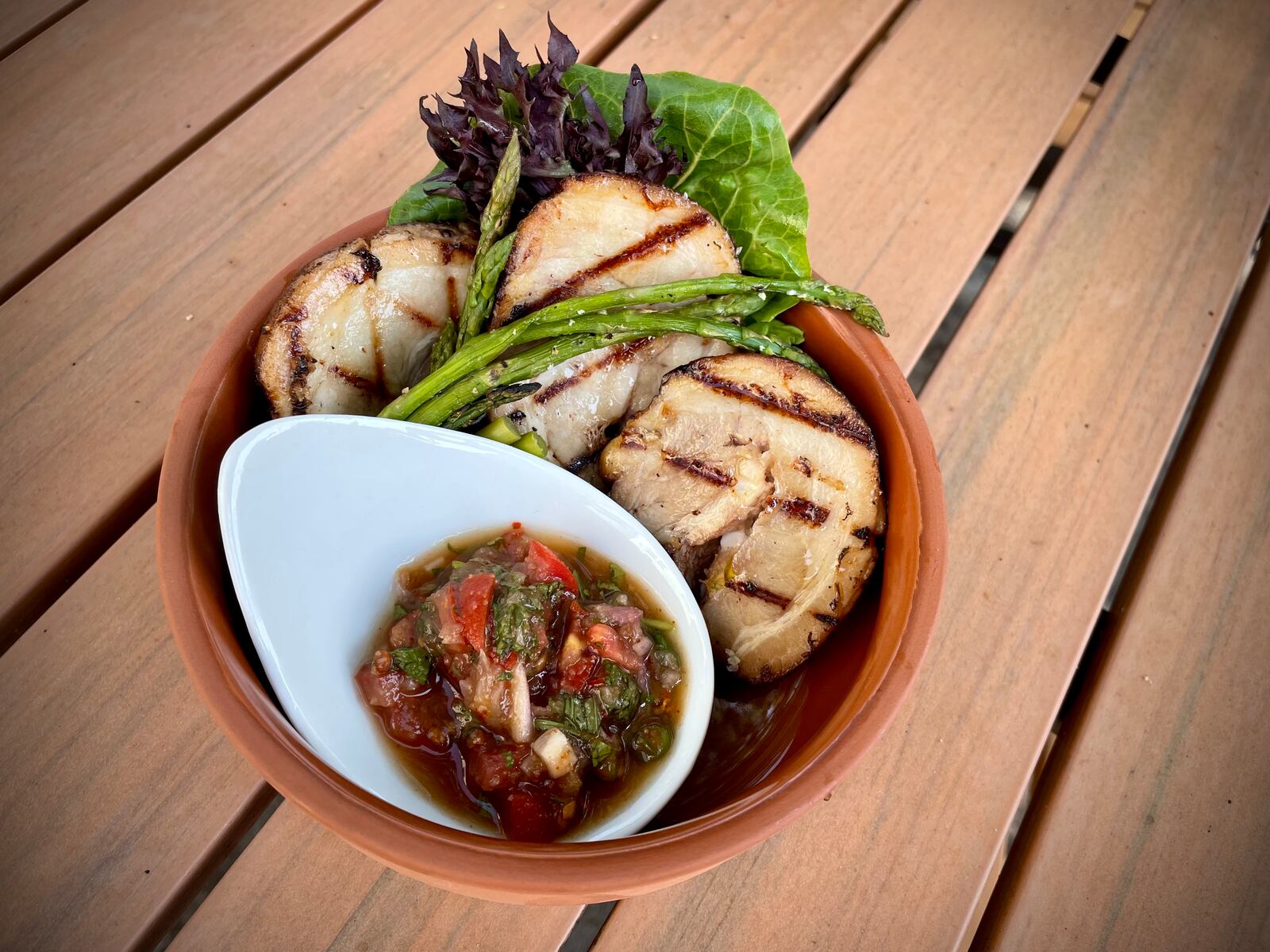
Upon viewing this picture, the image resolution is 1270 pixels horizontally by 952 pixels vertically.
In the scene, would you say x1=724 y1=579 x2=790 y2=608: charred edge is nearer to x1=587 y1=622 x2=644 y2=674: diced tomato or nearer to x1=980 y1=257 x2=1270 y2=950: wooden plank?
x1=587 y1=622 x2=644 y2=674: diced tomato

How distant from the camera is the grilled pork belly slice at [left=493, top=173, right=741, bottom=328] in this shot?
216 centimetres

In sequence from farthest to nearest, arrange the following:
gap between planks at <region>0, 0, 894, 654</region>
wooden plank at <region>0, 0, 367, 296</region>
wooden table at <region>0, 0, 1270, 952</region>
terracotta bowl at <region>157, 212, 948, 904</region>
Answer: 1. wooden plank at <region>0, 0, 367, 296</region>
2. gap between planks at <region>0, 0, 894, 654</region>
3. wooden table at <region>0, 0, 1270, 952</region>
4. terracotta bowl at <region>157, 212, 948, 904</region>

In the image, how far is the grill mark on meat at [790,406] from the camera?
205cm

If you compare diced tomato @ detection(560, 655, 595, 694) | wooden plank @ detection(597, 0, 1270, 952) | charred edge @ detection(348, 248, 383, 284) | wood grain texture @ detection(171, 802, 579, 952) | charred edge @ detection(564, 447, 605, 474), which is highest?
charred edge @ detection(348, 248, 383, 284)

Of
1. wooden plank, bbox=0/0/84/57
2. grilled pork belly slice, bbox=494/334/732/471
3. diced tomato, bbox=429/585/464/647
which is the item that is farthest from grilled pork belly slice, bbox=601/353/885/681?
wooden plank, bbox=0/0/84/57

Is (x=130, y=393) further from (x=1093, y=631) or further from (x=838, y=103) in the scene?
(x=1093, y=631)

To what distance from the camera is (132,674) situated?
2254 mm

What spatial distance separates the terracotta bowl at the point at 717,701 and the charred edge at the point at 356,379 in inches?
7.8

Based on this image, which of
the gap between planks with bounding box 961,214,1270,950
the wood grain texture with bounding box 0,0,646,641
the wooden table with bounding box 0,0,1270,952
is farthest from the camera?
the wood grain texture with bounding box 0,0,646,641

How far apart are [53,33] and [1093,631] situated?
4.22 meters

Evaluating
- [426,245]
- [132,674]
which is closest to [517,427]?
[426,245]

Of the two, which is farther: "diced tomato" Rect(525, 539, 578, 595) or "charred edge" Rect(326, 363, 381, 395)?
"charred edge" Rect(326, 363, 381, 395)

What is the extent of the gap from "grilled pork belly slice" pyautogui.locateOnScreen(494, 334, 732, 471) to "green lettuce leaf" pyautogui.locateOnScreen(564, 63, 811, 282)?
463 millimetres

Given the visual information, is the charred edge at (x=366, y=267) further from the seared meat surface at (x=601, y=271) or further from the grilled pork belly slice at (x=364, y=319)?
the seared meat surface at (x=601, y=271)
